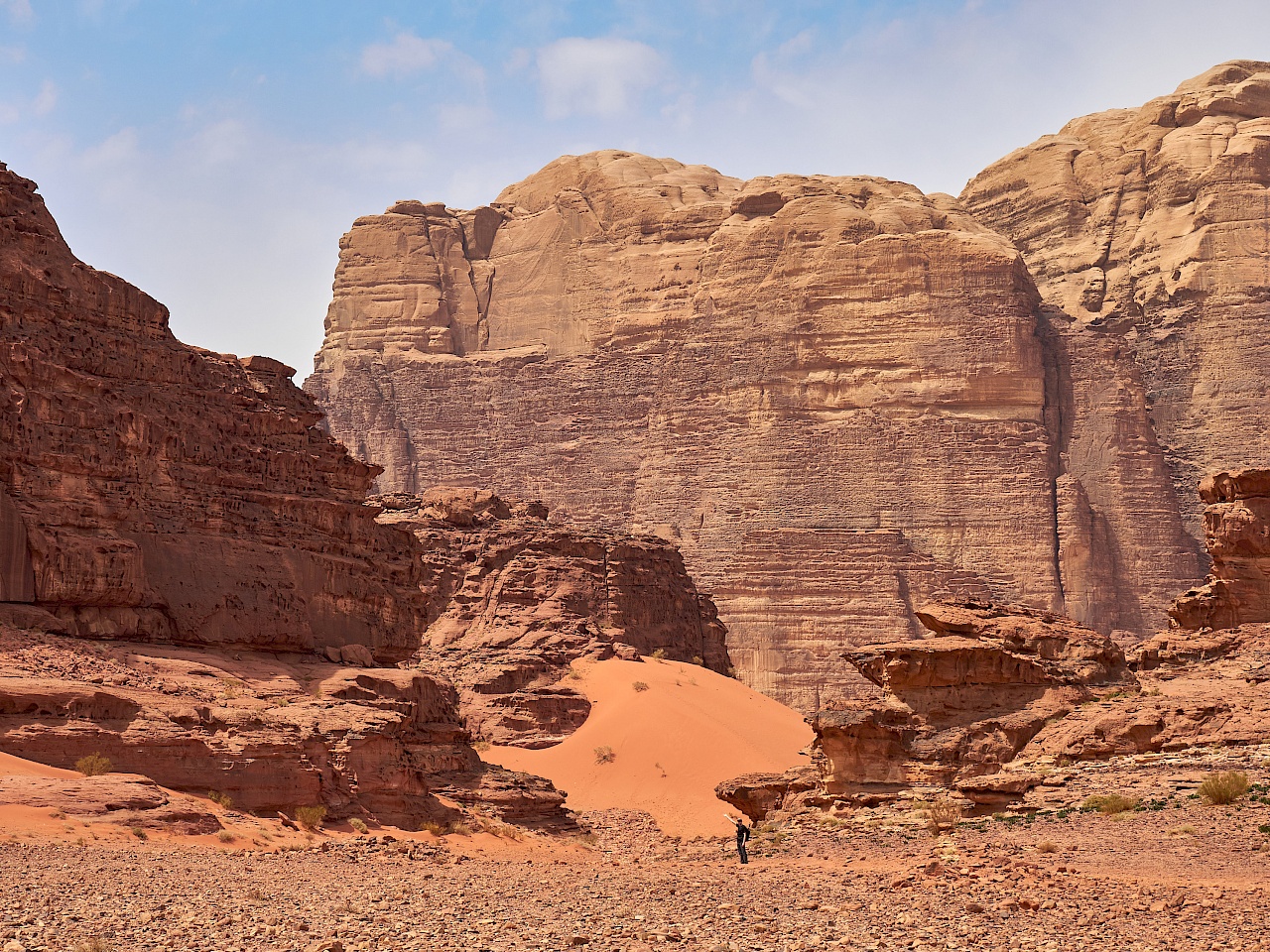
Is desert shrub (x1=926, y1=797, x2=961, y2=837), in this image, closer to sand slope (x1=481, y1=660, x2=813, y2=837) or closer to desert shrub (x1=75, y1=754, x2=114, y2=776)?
desert shrub (x1=75, y1=754, x2=114, y2=776)

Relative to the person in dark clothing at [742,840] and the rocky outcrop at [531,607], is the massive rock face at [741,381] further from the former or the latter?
the person in dark clothing at [742,840]

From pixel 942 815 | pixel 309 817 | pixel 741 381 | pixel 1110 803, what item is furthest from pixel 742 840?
pixel 741 381

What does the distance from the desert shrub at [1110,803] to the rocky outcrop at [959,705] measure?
3306 mm

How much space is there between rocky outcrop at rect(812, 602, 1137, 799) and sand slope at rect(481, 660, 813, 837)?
14598 millimetres

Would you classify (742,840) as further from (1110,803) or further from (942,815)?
(1110,803)

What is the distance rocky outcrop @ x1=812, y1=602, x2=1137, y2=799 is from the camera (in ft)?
96.0

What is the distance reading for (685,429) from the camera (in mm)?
100250

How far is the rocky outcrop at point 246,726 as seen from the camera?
2806cm

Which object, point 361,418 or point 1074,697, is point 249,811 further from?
point 361,418

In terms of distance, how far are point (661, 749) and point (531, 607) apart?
9103 millimetres

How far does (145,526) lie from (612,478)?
2729 inches

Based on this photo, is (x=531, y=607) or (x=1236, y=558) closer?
(x=1236, y=558)

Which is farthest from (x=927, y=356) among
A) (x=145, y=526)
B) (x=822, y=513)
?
(x=145, y=526)

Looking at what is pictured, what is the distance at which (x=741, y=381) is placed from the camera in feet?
323
